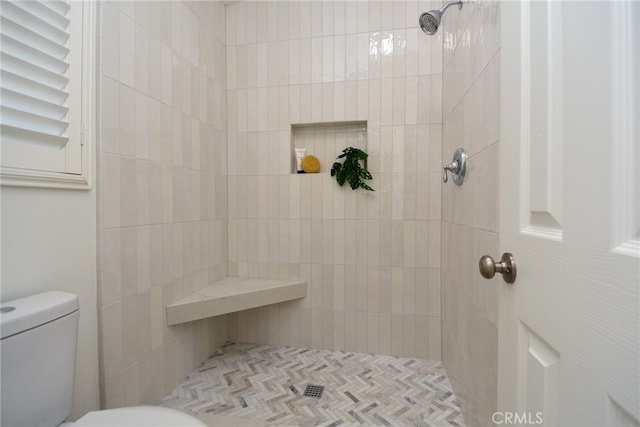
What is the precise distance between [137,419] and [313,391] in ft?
3.21

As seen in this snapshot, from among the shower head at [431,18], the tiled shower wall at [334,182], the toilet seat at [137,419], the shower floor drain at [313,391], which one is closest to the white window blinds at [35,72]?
the toilet seat at [137,419]

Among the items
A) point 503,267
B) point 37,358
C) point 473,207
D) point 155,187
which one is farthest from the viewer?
point 155,187

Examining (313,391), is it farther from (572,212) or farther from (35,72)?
(35,72)

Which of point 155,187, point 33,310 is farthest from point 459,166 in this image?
point 33,310

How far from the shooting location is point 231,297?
1.74 meters

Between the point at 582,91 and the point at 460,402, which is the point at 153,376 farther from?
the point at 582,91

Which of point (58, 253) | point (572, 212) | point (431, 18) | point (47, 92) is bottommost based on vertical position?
point (58, 253)

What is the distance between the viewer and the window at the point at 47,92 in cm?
89

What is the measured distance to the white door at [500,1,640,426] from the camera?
1.02 feet

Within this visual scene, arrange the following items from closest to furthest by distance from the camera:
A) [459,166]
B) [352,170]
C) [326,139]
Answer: [459,166] → [352,170] → [326,139]

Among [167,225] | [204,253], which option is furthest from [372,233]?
[167,225]

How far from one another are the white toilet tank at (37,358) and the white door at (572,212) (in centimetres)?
127

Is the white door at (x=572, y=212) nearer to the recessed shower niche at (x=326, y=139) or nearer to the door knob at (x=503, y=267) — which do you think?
the door knob at (x=503, y=267)

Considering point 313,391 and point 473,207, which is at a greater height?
point 473,207
